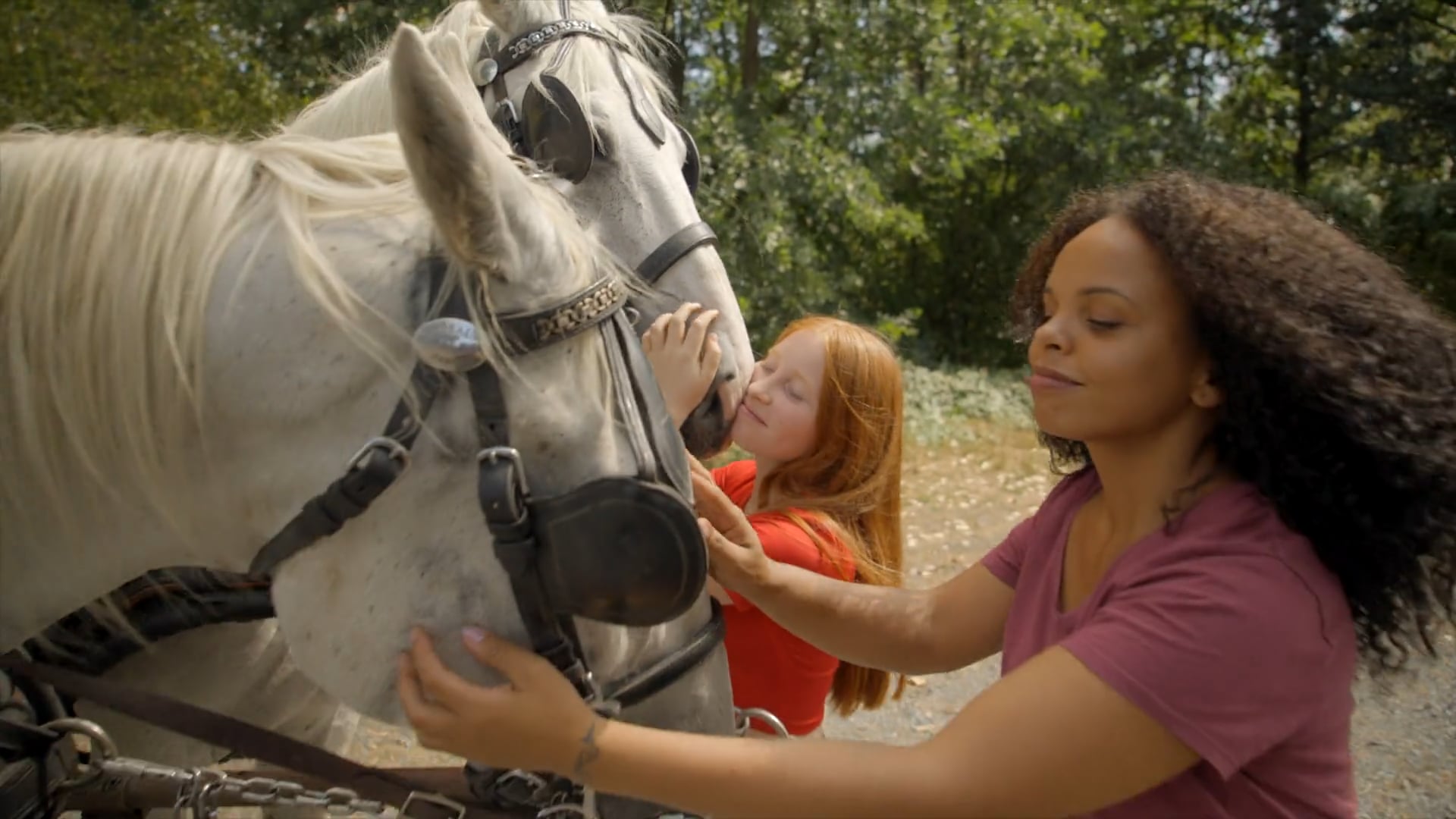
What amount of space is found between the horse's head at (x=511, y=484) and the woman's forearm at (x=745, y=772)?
0.44ft

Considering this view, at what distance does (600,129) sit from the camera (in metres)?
2.79

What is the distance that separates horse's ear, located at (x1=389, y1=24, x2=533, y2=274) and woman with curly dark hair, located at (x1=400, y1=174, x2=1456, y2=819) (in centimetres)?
43

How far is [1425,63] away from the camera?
505 inches

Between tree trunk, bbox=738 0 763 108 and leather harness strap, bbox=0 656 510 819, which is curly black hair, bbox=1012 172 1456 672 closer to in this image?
leather harness strap, bbox=0 656 510 819

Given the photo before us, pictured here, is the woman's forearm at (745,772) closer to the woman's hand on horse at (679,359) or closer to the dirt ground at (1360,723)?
the woman's hand on horse at (679,359)

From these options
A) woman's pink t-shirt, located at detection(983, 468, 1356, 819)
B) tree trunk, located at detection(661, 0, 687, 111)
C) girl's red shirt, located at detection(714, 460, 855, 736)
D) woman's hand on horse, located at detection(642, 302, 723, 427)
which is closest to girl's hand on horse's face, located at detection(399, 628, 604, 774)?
woman's pink t-shirt, located at detection(983, 468, 1356, 819)

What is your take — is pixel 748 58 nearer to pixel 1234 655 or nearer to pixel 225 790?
pixel 225 790

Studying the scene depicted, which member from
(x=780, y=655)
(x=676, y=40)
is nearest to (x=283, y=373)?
(x=780, y=655)

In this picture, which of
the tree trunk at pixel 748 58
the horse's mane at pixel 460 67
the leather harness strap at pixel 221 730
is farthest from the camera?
the tree trunk at pixel 748 58

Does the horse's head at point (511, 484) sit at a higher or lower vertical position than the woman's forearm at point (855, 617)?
higher

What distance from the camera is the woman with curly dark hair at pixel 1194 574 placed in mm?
1105

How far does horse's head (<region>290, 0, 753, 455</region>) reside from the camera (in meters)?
2.51

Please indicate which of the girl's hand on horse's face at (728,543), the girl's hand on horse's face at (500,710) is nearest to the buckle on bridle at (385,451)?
the girl's hand on horse's face at (500,710)

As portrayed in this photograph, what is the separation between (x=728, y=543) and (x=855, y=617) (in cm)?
25
